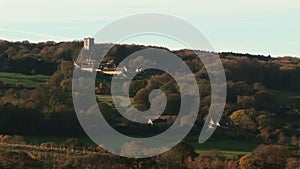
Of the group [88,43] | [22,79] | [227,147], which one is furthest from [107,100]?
[88,43]

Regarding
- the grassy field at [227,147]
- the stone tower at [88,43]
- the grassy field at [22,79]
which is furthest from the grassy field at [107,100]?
the stone tower at [88,43]

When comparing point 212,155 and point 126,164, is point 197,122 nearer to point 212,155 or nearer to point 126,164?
point 212,155

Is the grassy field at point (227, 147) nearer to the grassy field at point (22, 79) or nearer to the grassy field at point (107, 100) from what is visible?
the grassy field at point (107, 100)

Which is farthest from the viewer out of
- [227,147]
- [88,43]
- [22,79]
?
[88,43]

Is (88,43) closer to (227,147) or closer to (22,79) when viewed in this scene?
(22,79)

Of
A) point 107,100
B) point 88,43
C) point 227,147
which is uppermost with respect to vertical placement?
point 88,43

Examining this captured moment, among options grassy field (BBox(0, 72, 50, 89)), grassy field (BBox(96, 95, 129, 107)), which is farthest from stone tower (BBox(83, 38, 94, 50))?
grassy field (BBox(96, 95, 129, 107))

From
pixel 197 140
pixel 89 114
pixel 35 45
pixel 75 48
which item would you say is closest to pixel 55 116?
pixel 89 114

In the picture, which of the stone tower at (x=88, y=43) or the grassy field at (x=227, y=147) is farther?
the stone tower at (x=88, y=43)
